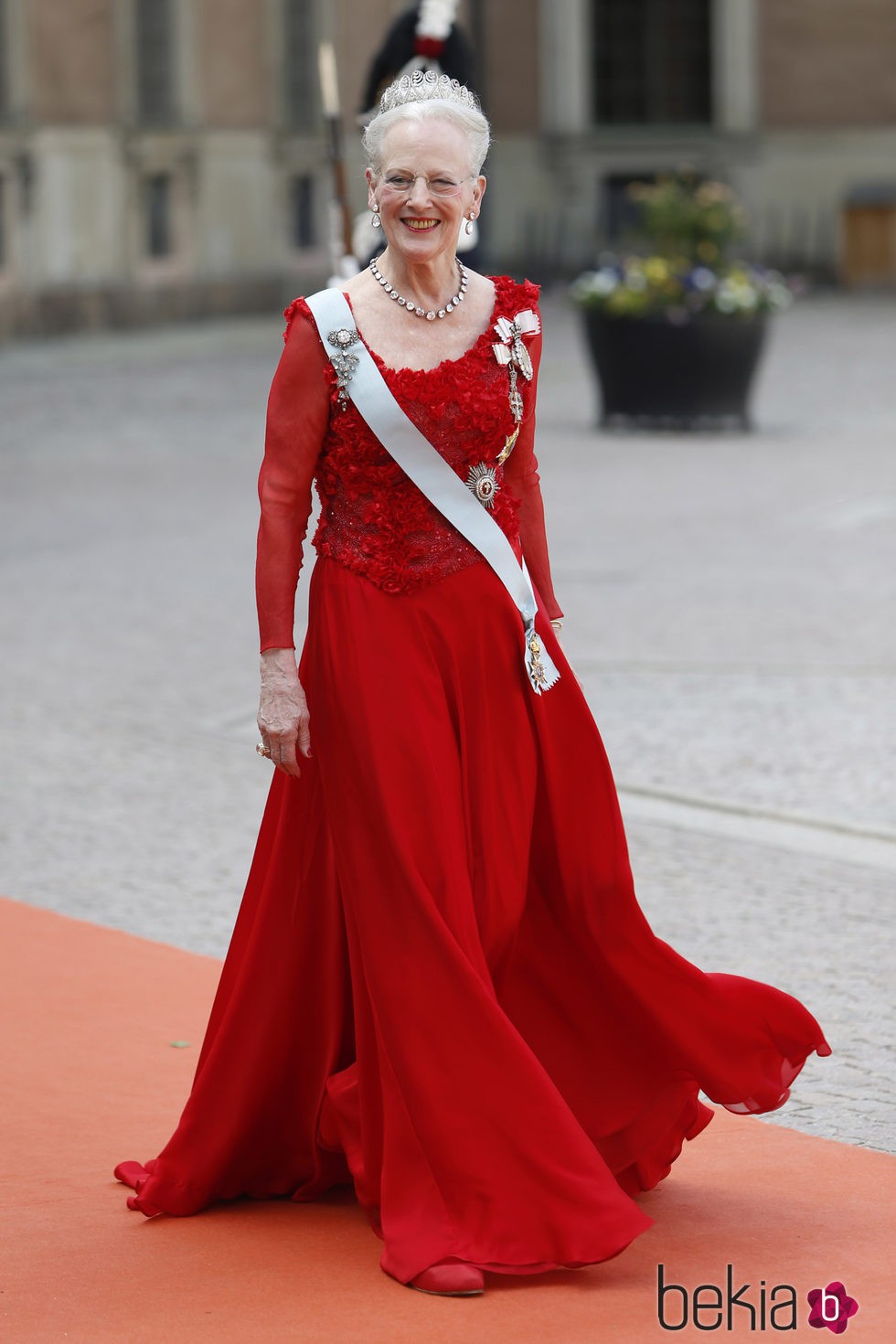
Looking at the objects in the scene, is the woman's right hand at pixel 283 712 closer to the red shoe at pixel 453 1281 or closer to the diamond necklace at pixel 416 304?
the diamond necklace at pixel 416 304

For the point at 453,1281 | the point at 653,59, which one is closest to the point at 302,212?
the point at 653,59

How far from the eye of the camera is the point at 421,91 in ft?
11.3

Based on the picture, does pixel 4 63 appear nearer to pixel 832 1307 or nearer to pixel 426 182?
pixel 426 182

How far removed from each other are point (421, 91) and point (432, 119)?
0.05 meters

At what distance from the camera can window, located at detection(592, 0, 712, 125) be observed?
30.2m

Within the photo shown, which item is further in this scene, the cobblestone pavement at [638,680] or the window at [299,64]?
the window at [299,64]

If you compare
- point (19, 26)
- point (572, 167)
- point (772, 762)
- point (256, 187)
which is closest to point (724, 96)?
point (572, 167)

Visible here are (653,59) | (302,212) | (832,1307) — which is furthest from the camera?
(653,59)

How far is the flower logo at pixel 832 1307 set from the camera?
129 inches

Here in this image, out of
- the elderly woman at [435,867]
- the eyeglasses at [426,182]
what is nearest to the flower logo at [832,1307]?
the elderly woman at [435,867]

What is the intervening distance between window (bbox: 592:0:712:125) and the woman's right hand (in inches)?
1103

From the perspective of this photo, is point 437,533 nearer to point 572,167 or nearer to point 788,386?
point 788,386

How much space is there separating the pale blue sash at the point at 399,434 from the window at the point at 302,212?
23.4 m

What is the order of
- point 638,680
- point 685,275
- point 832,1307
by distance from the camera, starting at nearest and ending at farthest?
1. point 832,1307
2. point 638,680
3. point 685,275
